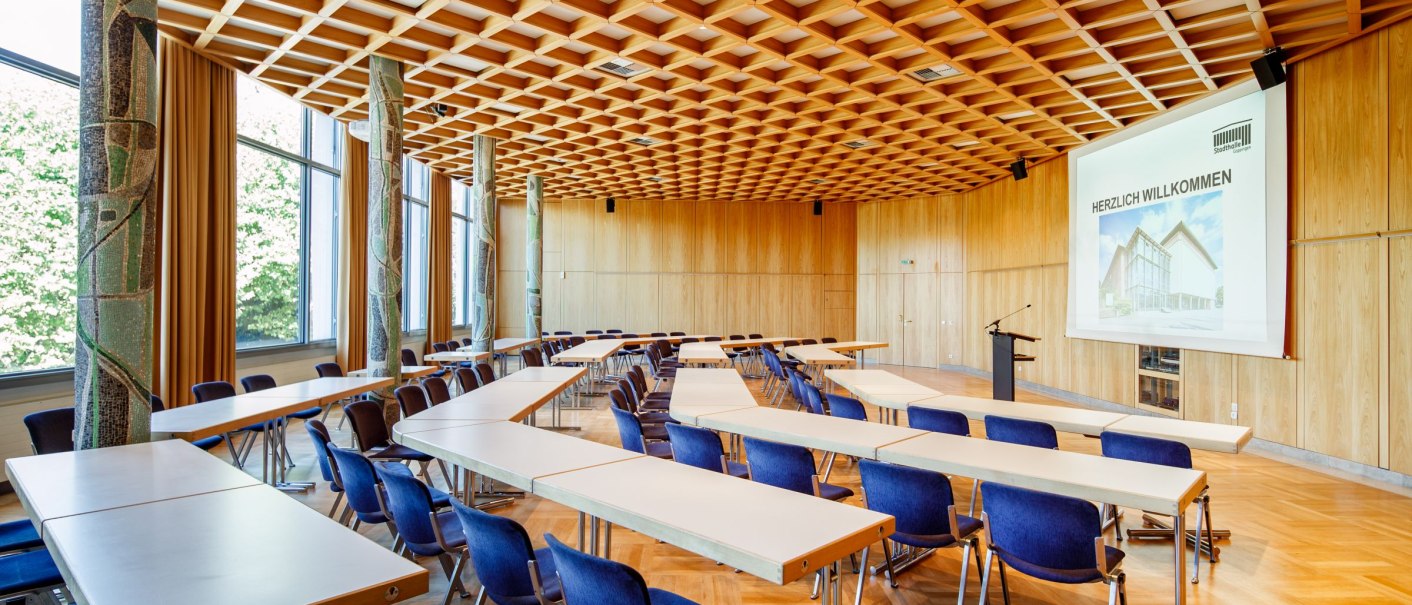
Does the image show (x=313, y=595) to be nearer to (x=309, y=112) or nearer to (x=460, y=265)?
(x=309, y=112)

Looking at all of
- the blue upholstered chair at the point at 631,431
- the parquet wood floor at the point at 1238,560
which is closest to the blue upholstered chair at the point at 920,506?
the parquet wood floor at the point at 1238,560

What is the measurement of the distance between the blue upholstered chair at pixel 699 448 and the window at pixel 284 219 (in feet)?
21.7

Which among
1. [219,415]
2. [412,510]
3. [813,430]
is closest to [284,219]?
[219,415]

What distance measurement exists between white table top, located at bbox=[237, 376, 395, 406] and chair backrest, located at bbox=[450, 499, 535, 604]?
3.23 metres

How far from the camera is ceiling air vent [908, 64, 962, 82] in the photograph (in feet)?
24.3

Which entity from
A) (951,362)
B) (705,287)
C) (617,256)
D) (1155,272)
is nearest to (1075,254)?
(1155,272)

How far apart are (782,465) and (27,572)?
3.04 meters

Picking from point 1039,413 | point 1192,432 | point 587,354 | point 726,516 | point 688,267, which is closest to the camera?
point 726,516

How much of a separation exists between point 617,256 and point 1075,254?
34.1ft

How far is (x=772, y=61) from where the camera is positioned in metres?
7.11

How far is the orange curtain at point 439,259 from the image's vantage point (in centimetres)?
1305

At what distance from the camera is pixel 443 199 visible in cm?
1375

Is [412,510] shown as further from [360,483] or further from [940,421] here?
[940,421]

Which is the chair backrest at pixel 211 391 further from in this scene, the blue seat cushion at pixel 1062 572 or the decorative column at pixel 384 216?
the blue seat cushion at pixel 1062 572
